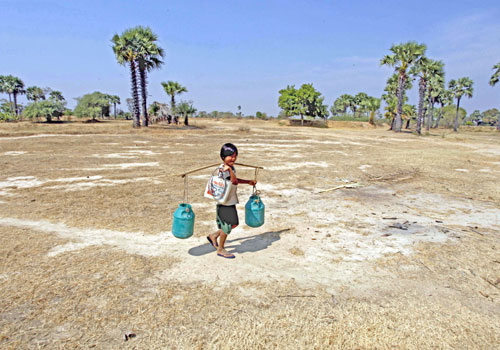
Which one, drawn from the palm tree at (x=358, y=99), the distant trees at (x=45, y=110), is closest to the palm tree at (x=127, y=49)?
the distant trees at (x=45, y=110)

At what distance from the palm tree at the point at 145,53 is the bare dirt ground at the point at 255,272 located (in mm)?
25415

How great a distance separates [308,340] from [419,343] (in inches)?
40.2

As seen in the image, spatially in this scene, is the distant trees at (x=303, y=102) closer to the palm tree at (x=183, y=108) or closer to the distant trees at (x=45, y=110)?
the palm tree at (x=183, y=108)

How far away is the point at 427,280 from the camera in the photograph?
3.93 metres

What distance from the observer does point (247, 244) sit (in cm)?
507

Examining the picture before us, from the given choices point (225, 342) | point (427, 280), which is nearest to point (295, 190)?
point (427, 280)

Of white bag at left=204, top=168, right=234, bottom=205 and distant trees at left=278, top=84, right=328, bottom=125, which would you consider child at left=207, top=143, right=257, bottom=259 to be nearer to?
white bag at left=204, top=168, right=234, bottom=205

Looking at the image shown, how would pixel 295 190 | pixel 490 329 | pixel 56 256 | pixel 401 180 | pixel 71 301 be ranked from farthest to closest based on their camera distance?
pixel 401 180 < pixel 295 190 < pixel 56 256 < pixel 71 301 < pixel 490 329

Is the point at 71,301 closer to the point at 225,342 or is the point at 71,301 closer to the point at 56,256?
the point at 56,256

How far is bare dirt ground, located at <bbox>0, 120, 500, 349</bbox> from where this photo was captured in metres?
2.89

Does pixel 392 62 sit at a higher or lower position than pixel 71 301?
higher

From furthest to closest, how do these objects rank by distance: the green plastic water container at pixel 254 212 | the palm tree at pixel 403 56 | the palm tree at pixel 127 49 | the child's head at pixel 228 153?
the palm tree at pixel 403 56
the palm tree at pixel 127 49
the green plastic water container at pixel 254 212
the child's head at pixel 228 153

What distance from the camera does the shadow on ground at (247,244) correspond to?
4.75 meters

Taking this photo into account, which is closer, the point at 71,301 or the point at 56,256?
the point at 71,301
